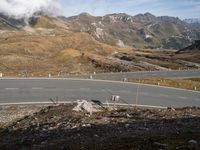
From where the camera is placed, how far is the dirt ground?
1453 cm

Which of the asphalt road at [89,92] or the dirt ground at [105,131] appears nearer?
the dirt ground at [105,131]

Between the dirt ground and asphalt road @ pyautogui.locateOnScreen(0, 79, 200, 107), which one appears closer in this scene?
the dirt ground

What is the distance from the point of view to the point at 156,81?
54.8m

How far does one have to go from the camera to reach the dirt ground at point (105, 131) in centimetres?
1453

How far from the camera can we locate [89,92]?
133ft

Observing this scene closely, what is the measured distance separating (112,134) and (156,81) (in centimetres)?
3879

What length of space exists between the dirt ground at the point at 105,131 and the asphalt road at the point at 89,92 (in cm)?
1234

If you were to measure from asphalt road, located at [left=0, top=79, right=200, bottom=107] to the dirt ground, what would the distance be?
12345 mm

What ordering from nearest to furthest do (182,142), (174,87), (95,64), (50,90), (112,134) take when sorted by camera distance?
(182,142)
(112,134)
(50,90)
(174,87)
(95,64)

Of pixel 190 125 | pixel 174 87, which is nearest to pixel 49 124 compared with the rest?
pixel 190 125

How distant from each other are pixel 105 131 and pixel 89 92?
23.4 metres

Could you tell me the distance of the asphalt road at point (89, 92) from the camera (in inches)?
1439

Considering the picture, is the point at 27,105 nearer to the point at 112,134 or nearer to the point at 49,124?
the point at 49,124

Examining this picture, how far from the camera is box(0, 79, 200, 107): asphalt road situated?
120 feet
